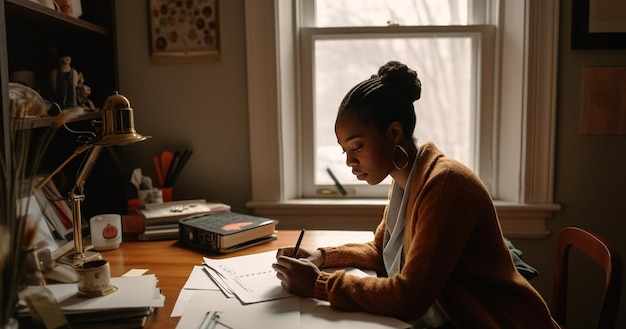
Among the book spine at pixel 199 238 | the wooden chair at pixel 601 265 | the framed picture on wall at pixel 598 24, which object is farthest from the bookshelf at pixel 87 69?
the framed picture on wall at pixel 598 24

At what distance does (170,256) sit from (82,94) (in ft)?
2.32

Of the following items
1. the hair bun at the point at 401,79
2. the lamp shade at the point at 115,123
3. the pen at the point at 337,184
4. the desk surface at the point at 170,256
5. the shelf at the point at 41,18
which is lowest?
the desk surface at the point at 170,256

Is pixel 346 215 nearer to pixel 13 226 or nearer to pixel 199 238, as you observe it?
pixel 199 238

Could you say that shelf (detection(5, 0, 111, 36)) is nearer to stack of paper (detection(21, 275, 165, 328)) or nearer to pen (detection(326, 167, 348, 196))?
stack of paper (detection(21, 275, 165, 328))

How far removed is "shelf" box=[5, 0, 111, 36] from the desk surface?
713mm

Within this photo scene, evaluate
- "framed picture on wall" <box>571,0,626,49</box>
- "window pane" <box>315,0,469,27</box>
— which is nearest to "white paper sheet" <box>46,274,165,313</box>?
"window pane" <box>315,0,469,27</box>

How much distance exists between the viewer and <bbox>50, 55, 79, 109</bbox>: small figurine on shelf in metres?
1.75

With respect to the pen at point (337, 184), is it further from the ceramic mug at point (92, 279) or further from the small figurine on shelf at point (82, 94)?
the ceramic mug at point (92, 279)

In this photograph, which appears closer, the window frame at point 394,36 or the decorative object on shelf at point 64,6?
the decorative object on shelf at point 64,6

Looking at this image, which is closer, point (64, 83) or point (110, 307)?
point (110, 307)

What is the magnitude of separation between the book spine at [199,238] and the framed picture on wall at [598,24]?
143 centimetres

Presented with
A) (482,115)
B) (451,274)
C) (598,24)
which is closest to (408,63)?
(482,115)

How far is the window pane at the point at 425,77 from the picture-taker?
2199 mm

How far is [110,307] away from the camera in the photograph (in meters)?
1.06
